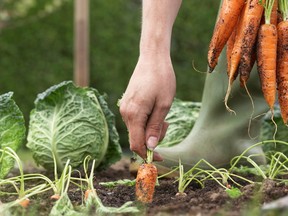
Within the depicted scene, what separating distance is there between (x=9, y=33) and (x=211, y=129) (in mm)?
5346

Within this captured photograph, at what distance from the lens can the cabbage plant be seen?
13.0 ft

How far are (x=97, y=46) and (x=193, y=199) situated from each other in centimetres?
620

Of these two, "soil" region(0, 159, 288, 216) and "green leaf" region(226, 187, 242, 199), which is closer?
"soil" region(0, 159, 288, 216)

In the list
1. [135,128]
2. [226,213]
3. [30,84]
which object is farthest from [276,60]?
[30,84]

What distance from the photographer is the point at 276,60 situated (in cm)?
297

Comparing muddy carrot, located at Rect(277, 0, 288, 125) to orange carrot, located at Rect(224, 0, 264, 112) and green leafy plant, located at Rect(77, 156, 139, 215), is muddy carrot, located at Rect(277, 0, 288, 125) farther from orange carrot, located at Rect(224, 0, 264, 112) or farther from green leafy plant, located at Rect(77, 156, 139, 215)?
green leafy plant, located at Rect(77, 156, 139, 215)

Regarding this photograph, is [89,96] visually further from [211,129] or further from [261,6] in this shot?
[261,6]

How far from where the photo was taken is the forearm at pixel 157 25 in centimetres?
284

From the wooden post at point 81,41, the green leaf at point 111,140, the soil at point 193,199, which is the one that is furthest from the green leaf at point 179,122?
the wooden post at point 81,41

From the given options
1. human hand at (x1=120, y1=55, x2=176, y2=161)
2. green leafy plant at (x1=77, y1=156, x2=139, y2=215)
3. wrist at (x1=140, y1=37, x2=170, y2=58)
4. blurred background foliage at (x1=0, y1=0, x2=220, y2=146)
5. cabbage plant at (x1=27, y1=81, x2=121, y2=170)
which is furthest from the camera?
blurred background foliage at (x1=0, y1=0, x2=220, y2=146)

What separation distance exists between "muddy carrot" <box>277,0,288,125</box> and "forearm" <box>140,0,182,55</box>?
487 mm

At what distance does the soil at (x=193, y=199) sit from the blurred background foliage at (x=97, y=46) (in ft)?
17.2

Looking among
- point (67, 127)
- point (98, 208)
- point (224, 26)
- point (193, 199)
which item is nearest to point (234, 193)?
point (193, 199)

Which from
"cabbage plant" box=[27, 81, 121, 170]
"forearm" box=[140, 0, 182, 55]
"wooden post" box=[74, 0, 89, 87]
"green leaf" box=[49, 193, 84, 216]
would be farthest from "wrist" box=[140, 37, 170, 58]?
"wooden post" box=[74, 0, 89, 87]
